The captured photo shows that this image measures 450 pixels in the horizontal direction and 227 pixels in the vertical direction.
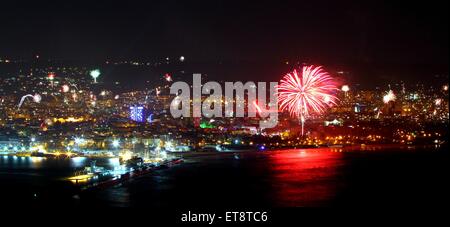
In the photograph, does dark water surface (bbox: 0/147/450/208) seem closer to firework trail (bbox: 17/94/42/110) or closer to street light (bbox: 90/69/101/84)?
firework trail (bbox: 17/94/42/110)

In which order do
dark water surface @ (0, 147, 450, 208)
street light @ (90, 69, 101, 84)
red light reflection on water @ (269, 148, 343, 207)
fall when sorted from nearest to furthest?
1. dark water surface @ (0, 147, 450, 208)
2. red light reflection on water @ (269, 148, 343, 207)
3. street light @ (90, 69, 101, 84)

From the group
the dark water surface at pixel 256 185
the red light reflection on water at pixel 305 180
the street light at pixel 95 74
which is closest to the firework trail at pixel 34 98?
the street light at pixel 95 74

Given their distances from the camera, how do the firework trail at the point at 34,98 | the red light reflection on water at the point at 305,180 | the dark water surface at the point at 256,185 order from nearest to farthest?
the dark water surface at the point at 256,185 → the red light reflection on water at the point at 305,180 → the firework trail at the point at 34,98

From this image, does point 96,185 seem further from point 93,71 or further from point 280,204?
point 93,71

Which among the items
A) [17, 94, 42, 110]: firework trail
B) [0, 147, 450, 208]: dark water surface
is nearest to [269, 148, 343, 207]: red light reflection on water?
[0, 147, 450, 208]: dark water surface

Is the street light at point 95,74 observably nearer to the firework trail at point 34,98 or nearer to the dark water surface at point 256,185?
the firework trail at point 34,98

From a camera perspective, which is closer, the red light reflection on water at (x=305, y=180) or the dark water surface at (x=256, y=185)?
the dark water surface at (x=256, y=185)

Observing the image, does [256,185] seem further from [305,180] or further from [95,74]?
[95,74]

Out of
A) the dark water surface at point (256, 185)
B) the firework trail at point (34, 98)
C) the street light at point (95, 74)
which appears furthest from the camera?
the street light at point (95, 74)

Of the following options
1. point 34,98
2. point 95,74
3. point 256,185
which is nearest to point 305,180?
point 256,185

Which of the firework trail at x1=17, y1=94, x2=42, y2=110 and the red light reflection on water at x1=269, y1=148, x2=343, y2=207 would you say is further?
the firework trail at x1=17, y1=94, x2=42, y2=110
